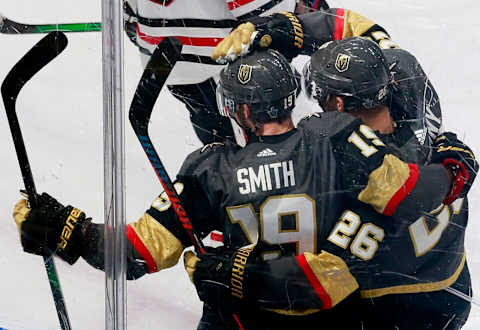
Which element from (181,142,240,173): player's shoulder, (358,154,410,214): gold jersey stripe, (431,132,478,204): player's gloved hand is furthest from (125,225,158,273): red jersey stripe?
(431,132,478,204): player's gloved hand

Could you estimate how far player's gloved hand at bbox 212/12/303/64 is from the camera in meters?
0.93

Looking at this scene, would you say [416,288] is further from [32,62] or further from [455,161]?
A: [32,62]

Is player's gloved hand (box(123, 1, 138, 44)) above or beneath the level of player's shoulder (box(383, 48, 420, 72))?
above

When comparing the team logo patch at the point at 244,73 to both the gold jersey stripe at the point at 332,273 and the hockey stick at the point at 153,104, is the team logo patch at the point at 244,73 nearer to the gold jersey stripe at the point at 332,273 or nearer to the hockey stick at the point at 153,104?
the hockey stick at the point at 153,104

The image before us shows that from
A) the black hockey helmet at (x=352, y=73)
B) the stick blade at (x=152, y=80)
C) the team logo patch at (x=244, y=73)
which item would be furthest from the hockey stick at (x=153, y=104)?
the black hockey helmet at (x=352, y=73)

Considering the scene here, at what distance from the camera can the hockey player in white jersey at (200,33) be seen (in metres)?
0.95

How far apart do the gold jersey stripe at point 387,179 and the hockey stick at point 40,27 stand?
0.51m

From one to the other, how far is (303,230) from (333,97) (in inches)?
8.0

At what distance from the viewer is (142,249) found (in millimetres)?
1056

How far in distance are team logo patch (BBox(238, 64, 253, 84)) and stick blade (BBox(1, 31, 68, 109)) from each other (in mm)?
341

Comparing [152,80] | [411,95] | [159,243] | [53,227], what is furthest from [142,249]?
[411,95]

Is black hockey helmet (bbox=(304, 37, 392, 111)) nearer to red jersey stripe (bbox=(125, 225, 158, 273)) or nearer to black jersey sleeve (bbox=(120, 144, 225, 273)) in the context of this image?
black jersey sleeve (bbox=(120, 144, 225, 273))

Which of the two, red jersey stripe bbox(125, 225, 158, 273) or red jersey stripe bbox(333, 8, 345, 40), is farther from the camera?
red jersey stripe bbox(125, 225, 158, 273)

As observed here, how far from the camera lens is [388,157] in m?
0.93
